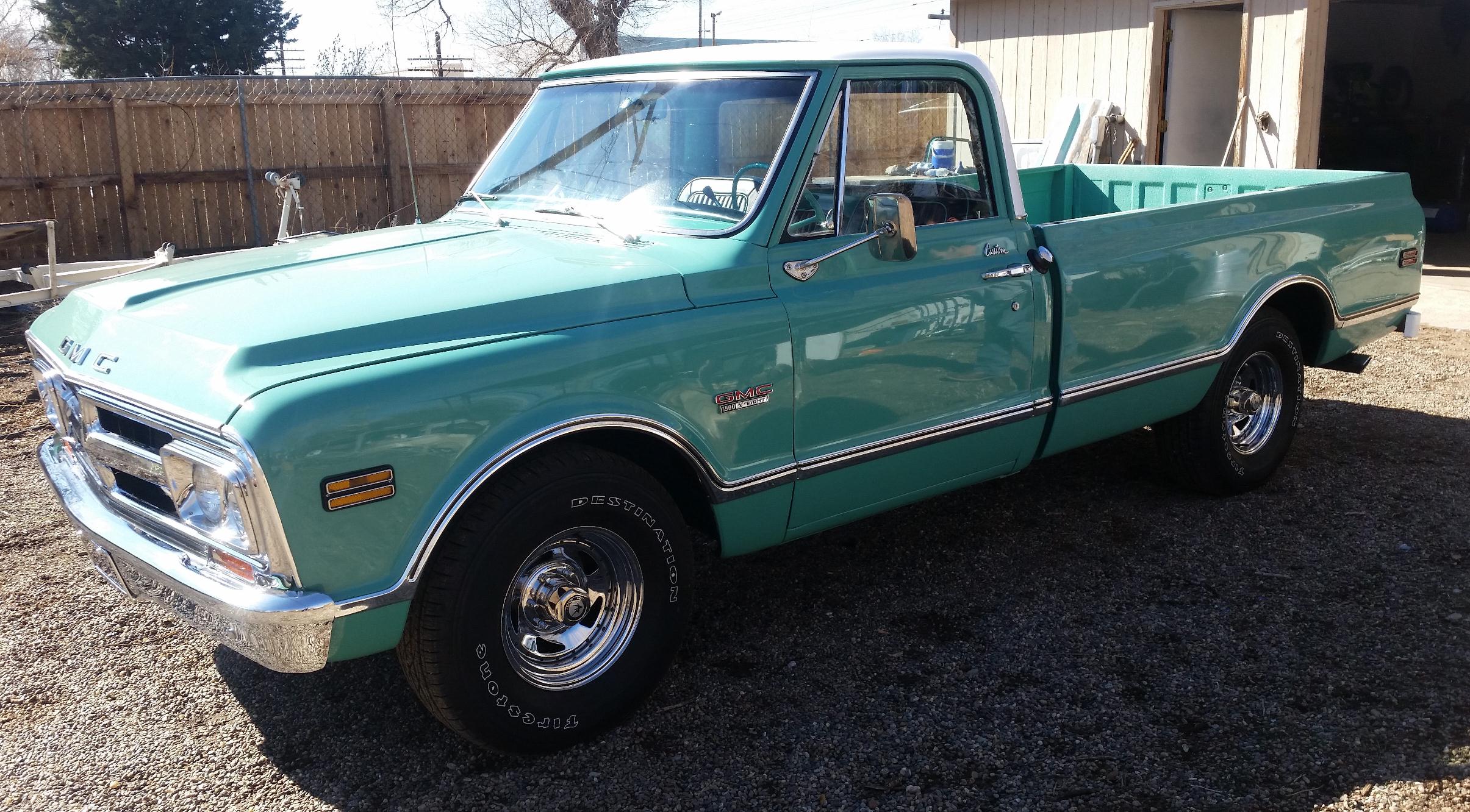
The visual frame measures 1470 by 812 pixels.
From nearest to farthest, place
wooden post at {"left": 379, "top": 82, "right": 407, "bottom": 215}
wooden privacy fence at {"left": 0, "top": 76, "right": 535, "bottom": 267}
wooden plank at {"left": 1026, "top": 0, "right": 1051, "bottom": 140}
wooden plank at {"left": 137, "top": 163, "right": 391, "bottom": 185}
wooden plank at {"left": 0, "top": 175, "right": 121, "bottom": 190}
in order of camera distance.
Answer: wooden plank at {"left": 0, "top": 175, "right": 121, "bottom": 190} < wooden privacy fence at {"left": 0, "top": 76, "right": 535, "bottom": 267} < wooden plank at {"left": 137, "top": 163, "right": 391, "bottom": 185} < wooden plank at {"left": 1026, "top": 0, "right": 1051, "bottom": 140} < wooden post at {"left": 379, "top": 82, "right": 407, "bottom": 215}

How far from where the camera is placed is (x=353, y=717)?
11.6ft

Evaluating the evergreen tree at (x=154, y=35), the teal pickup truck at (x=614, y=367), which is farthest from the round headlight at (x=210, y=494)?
the evergreen tree at (x=154, y=35)

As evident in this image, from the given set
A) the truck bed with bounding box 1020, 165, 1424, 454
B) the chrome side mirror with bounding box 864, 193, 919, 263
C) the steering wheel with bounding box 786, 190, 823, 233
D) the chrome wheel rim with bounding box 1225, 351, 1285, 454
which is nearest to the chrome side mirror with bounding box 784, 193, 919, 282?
the chrome side mirror with bounding box 864, 193, 919, 263

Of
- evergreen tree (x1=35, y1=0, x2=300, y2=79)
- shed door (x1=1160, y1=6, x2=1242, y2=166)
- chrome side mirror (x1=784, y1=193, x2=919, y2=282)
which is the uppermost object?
evergreen tree (x1=35, y1=0, x2=300, y2=79)

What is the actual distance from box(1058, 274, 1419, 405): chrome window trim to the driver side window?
2.56ft

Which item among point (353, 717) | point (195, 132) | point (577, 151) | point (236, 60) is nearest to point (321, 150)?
point (195, 132)

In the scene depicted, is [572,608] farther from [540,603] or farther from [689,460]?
[689,460]

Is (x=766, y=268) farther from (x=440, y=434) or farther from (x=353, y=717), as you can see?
(x=353, y=717)

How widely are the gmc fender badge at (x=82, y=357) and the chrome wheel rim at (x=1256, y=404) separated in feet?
14.1

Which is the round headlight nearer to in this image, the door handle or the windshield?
the windshield

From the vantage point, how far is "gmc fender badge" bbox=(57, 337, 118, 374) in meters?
3.14

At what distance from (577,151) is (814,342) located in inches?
47.6

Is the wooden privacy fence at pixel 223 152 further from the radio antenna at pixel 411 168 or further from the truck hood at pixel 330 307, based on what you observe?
the truck hood at pixel 330 307

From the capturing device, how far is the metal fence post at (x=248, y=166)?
39.8ft
